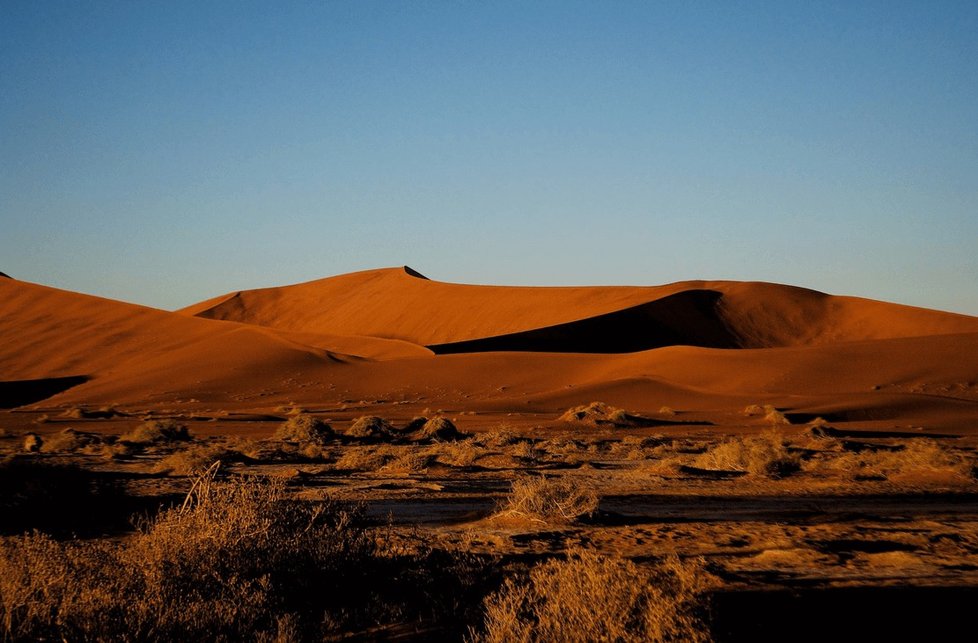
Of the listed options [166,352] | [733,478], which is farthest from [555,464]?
[166,352]

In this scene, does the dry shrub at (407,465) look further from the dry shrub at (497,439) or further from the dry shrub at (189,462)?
the dry shrub at (497,439)

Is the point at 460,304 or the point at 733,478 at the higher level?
the point at 460,304

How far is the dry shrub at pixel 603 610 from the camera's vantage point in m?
5.84

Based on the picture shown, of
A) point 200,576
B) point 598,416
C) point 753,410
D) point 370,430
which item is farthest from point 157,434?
point 753,410

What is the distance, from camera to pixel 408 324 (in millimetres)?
99312

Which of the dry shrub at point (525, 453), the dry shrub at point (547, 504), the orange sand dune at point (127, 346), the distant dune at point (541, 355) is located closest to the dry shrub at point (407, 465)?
the dry shrub at point (525, 453)

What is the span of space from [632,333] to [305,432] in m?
52.9

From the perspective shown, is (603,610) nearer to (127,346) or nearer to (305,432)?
(305,432)

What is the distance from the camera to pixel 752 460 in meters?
20.6

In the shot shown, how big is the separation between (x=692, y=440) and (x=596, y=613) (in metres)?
23.7

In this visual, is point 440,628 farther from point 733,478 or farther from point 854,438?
point 854,438

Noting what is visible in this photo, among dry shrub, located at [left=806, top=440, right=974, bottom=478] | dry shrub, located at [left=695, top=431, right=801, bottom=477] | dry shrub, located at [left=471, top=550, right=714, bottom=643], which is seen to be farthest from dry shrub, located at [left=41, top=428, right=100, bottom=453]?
dry shrub, located at [left=471, top=550, right=714, bottom=643]

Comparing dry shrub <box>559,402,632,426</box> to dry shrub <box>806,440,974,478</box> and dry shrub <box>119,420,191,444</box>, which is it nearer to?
dry shrub <box>806,440,974,478</box>

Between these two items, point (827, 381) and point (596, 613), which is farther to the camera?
point (827, 381)
